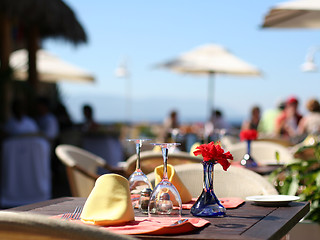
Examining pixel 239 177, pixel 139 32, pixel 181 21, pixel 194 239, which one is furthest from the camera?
pixel 139 32

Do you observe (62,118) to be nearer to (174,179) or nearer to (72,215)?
(174,179)

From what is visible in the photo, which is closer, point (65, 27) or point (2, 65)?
point (2, 65)

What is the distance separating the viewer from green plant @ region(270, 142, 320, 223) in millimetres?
3783

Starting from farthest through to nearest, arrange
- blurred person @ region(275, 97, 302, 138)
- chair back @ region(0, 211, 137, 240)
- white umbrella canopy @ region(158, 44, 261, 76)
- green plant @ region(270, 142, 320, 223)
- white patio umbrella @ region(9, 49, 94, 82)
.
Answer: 1. white patio umbrella @ region(9, 49, 94, 82)
2. white umbrella canopy @ region(158, 44, 261, 76)
3. blurred person @ region(275, 97, 302, 138)
4. green plant @ region(270, 142, 320, 223)
5. chair back @ region(0, 211, 137, 240)

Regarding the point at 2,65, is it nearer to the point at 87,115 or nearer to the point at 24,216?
the point at 87,115

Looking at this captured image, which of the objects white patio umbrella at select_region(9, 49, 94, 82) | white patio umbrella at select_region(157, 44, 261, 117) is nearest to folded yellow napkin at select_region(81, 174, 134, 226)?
white patio umbrella at select_region(157, 44, 261, 117)

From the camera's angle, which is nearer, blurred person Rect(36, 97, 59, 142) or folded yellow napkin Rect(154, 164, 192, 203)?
folded yellow napkin Rect(154, 164, 192, 203)

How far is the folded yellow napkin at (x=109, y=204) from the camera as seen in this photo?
6.86 feet

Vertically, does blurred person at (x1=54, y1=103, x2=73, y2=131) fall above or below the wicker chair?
above

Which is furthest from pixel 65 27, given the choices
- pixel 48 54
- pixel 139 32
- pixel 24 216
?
pixel 139 32

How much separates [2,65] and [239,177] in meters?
6.91

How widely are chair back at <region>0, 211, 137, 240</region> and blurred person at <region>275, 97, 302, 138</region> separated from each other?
8429 mm

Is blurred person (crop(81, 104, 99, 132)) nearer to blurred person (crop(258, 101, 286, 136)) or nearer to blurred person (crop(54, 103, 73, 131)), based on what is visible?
blurred person (crop(54, 103, 73, 131))

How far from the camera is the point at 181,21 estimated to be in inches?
2115
